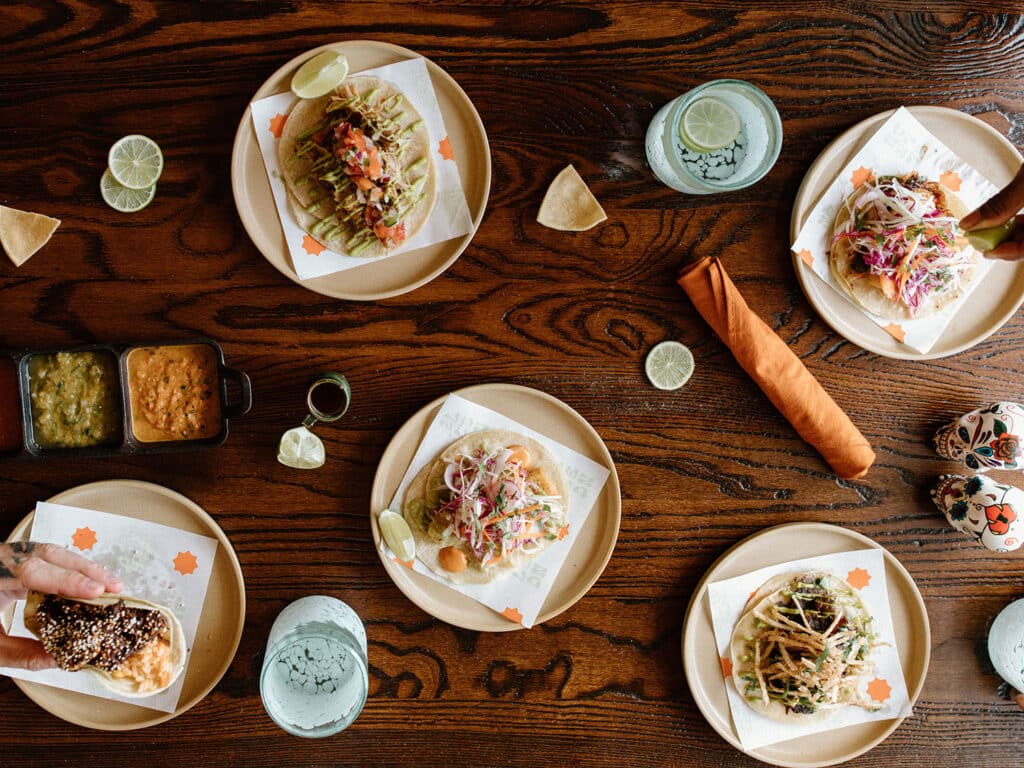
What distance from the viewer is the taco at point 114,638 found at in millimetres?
2262

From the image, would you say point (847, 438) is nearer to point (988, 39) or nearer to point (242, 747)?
point (988, 39)

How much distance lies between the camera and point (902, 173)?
2.60 m

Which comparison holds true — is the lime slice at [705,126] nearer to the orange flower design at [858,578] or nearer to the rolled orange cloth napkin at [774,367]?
the rolled orange cloth napkin at [774,367]

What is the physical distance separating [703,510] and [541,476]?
651mm

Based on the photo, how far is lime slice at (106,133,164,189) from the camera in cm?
252

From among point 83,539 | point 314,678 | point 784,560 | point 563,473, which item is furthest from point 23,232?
point 784,560

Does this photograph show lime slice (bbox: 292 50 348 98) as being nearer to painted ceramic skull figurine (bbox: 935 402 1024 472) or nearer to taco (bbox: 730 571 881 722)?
taco (bbox: 730 571 881 722)

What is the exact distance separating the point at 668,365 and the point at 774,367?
0.38 metres

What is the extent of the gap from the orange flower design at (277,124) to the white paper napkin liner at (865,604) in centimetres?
226

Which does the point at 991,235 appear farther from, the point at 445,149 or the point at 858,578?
the point at 445,149

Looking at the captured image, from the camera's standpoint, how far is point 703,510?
2689 mm

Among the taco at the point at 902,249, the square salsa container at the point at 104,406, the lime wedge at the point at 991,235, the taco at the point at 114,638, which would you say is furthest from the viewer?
the taco at the point at 902,249

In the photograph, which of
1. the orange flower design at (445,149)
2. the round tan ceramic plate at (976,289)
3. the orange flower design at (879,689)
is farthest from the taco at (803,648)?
the orange flower design at (445,149)

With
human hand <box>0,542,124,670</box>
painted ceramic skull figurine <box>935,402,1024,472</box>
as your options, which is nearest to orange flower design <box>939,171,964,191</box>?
painted ceramic skull figurine <box>935,402,1024,472</box>
